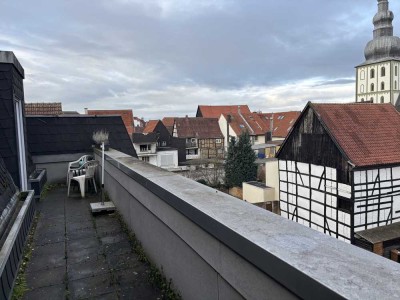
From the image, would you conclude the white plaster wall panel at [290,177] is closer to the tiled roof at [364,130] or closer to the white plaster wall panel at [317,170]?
the white plaster wall panel at [317,170]

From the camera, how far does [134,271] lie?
2908 millimetres

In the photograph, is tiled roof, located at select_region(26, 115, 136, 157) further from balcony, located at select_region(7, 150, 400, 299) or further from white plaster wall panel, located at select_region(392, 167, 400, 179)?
white plaster wall panel, located at select_region(392, 167, 400, 179)

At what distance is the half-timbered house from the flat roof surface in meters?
0.31

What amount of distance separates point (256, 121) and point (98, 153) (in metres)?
36.1

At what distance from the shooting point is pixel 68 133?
334 inches

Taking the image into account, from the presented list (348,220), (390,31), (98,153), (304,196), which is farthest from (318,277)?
(390,31)

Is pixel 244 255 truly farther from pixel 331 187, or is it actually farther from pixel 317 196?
pixel 317 196

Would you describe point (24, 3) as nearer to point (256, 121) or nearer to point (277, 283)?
point (277, 283)

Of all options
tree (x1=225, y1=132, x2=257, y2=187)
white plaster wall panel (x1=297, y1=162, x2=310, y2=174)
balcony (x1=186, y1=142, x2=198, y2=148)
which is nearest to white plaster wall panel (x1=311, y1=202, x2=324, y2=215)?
white plaster wall panel (x1=297, y1=162, x2=310, y2=174)

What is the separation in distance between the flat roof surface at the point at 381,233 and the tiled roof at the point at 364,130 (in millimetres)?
2670

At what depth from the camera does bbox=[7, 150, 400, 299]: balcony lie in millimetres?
1090

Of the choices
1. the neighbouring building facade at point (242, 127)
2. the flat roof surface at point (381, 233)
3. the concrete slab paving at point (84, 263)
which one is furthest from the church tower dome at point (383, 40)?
the concrete slab paving at point (84, 263)

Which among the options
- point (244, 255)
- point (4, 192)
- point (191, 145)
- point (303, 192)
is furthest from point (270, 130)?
point (244, 255)

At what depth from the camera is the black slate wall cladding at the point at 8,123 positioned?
495cm
